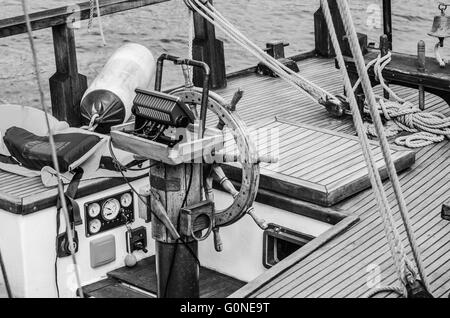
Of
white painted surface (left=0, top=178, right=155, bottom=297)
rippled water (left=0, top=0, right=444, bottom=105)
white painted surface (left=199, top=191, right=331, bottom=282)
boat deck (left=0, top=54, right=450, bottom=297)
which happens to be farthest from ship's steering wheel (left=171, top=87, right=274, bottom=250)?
rippled water (left=0, top=0, right=444, bottom=105)

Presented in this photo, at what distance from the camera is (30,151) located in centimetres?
585

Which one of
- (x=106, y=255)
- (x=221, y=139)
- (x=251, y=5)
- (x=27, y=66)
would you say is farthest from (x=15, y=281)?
(x=251, y=5)

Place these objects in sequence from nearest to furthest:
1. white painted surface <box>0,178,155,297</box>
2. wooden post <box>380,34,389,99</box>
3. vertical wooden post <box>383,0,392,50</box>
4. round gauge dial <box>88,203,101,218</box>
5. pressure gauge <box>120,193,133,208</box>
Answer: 1. white painted surface <box>0,178,155,297</box>
2. round gauge dial <box>88,203,101,218</box>
3. pressure gauge <box>120,193,133,208</box>
4. wooden post <box>380,34,389,99</box>
5. vertical wooden post <box>383,0,392,50</box>

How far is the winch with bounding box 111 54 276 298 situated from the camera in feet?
16.1

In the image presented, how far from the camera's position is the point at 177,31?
1545 cm

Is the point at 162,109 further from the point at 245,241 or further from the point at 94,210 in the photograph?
the point at 245,241

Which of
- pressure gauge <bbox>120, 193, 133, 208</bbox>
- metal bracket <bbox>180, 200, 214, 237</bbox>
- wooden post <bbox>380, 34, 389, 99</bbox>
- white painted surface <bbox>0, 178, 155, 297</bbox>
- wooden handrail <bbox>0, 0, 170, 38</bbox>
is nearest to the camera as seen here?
metal bracket <bbox>180, 200, 214, 237</bbox>

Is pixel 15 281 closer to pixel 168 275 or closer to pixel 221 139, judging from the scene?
pixel 168 275

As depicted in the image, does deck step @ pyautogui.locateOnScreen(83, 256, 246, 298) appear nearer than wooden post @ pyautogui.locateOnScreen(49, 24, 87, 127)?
Yes

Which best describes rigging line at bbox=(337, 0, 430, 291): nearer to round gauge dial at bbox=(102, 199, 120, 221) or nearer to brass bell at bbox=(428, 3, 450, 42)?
round gauge dial at bbox=(102, 199, 120, 221)

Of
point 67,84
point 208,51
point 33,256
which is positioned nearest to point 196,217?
point 33,256

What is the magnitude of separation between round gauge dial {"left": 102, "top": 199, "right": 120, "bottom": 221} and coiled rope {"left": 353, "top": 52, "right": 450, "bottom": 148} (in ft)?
6.46

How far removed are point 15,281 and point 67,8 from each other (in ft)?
6.63

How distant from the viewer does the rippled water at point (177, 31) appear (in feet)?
45.3
